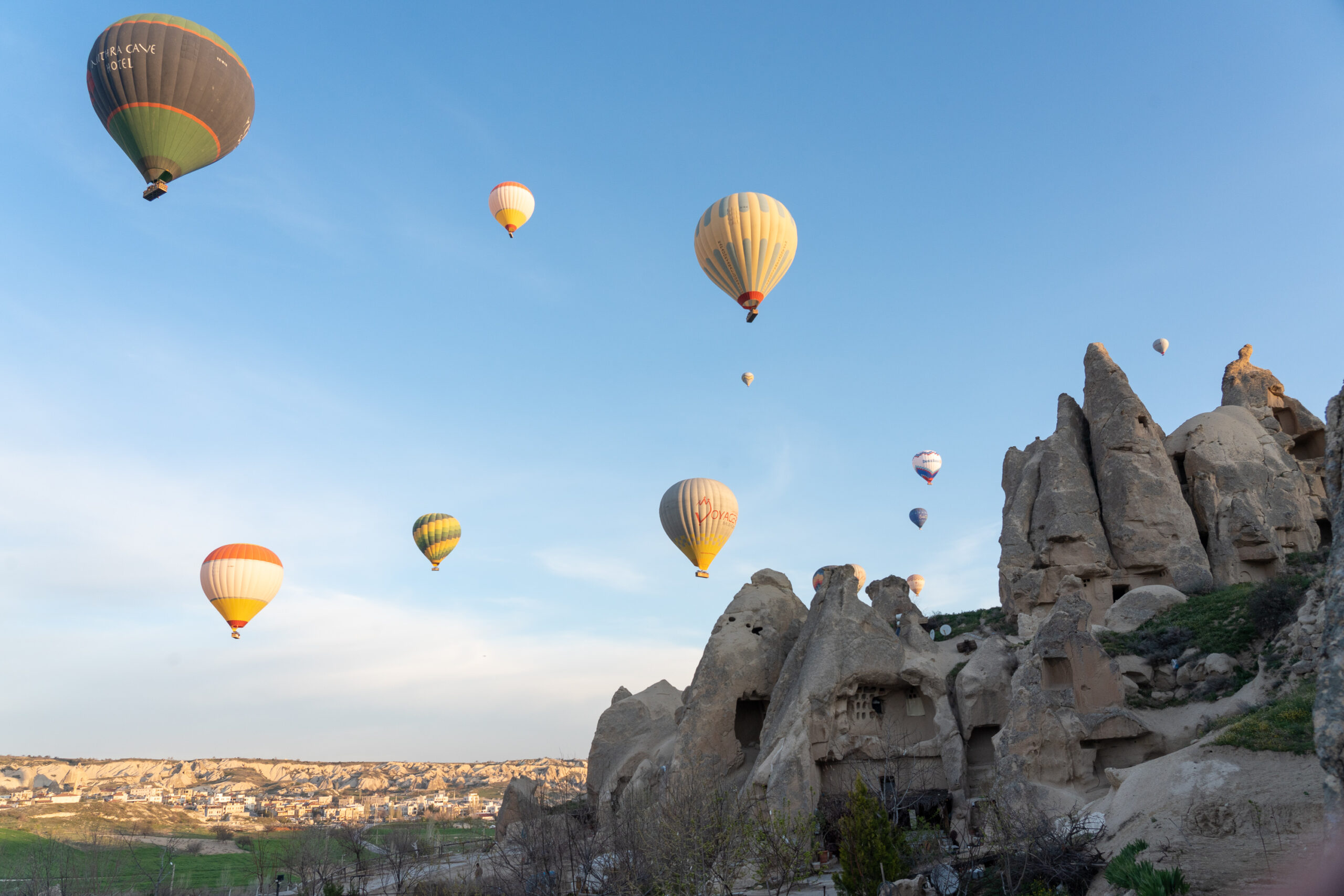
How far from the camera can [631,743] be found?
3453 cm

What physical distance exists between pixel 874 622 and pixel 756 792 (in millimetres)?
6811

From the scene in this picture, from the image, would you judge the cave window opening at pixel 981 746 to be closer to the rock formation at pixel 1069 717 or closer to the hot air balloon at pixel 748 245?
the rock formation at pixel 1069 717

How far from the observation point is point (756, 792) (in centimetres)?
2558

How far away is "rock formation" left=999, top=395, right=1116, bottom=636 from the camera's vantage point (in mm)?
40531

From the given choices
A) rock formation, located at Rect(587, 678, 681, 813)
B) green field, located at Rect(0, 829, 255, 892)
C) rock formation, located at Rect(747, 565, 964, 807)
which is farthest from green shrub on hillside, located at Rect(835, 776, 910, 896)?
green field, located at Rect(0, 829, 255, 892)

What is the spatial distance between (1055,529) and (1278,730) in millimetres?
25957

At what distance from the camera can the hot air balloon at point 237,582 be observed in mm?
38031

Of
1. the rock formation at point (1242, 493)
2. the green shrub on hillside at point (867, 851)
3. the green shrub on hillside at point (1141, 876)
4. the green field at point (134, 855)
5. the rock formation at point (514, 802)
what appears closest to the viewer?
the green shrub on hillside at point (1141, 876)

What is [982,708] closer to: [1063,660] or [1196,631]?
[1063,660]

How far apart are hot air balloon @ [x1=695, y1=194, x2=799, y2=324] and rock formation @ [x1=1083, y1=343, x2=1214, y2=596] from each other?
63.6 ft

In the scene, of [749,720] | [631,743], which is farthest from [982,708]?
[631,743]

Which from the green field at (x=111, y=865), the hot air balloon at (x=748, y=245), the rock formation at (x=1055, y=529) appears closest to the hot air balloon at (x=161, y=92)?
the hot air balloon at (x=748, y=245)

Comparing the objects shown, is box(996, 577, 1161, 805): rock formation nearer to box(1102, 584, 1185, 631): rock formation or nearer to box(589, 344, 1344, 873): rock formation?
box(589, 344, 1344, 873): rock formation

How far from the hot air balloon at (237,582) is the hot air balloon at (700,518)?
56.8 ft
